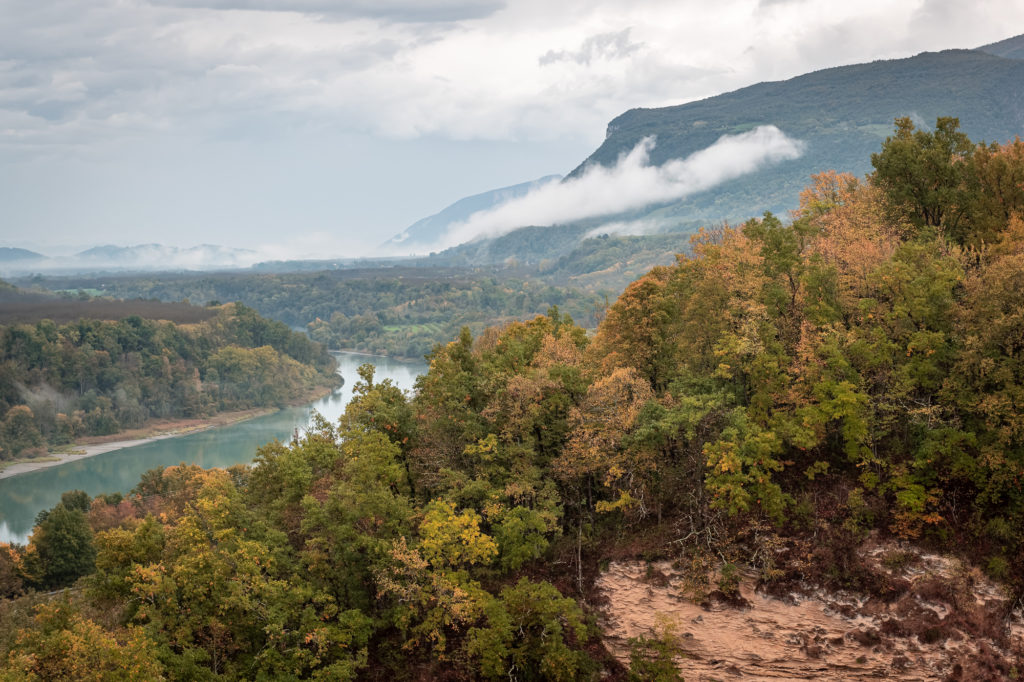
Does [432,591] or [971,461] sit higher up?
[971,461]

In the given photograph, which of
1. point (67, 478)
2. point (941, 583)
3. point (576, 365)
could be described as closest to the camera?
point (941, 583)

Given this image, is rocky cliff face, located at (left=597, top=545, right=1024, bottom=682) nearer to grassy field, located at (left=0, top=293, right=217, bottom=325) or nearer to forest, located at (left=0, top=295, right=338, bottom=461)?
forest, located at (left=0, top=295, right=338, bottom=461)

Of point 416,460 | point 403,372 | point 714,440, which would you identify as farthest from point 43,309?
point 714,440

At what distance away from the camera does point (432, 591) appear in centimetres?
2855

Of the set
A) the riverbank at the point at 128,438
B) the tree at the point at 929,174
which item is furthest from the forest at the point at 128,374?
the tree at the point at 929,174

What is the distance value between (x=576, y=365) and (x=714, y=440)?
6.83 meters

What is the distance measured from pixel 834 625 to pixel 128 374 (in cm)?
13400

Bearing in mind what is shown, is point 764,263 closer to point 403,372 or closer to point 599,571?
point 599,571

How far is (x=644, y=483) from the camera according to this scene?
106 feet

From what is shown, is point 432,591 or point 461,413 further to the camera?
point 461,413

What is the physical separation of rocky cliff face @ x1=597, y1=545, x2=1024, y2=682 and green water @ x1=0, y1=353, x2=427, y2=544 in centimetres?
6255

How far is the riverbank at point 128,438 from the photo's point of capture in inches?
4203

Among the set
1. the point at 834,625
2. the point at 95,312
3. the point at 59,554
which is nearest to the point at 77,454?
the point at 95,312

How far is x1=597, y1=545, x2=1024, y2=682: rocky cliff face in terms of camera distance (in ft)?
83.3
